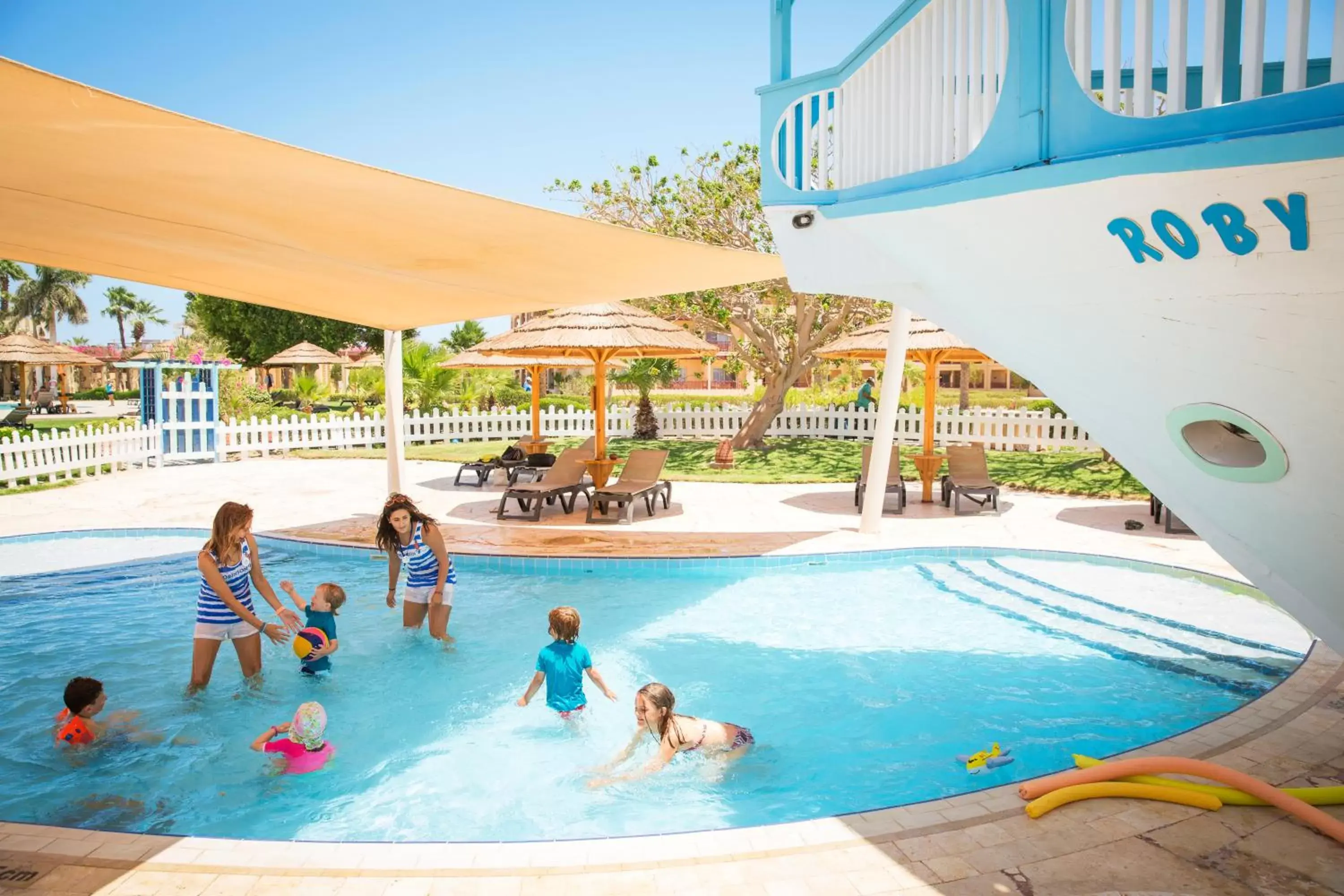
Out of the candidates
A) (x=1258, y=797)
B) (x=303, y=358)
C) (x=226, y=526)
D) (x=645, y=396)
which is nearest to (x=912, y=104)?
(x=1258, y=797)

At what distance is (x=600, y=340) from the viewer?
1151 centimetres

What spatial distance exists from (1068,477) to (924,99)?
12318mm

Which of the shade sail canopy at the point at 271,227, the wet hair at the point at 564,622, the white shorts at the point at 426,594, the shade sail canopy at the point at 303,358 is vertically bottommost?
the white shorts at the point at 426,594

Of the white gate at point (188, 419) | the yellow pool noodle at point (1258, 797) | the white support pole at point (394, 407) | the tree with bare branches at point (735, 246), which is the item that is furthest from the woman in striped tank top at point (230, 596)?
the tree with bare branches at point (735, 246)

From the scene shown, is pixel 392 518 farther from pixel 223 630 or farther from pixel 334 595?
pixel 223 630

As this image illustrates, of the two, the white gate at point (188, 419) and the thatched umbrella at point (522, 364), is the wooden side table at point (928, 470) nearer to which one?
the thatched umbrella at point (522, 364)

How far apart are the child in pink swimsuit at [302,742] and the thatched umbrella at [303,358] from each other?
24.2 metres

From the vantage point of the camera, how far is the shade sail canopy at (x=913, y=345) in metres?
12.2

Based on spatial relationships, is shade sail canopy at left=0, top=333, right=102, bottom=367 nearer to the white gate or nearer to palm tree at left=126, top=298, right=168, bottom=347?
the white gate

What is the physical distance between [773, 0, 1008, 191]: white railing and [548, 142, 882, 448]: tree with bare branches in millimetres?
13270

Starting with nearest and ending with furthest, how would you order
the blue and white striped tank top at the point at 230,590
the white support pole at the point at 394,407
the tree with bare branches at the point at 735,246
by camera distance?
the blue and white striped tank top at the point at 230,590 → the white support pole at the point at 394,407 → the tree with bare branches at the point at 735,246

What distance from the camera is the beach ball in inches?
231

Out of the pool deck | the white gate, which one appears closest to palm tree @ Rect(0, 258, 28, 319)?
the white gate

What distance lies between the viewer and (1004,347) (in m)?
3.96
